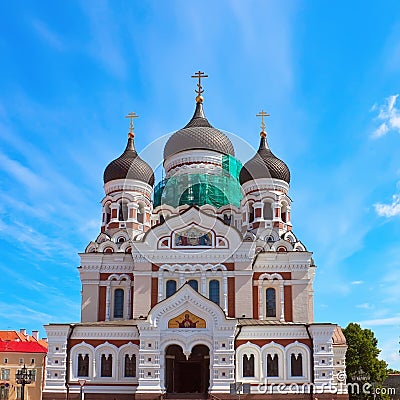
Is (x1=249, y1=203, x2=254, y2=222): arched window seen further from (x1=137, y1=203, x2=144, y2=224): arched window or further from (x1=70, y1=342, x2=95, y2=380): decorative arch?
(x1=70, y1=342, x2=95, y2=380): decorative arch

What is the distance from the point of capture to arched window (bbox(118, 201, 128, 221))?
122ft

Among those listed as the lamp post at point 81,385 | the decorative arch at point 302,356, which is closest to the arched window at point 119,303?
the lamp post at point 81,385

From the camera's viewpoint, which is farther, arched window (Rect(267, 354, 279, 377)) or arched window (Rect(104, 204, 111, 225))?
arched window (Rect(104, 204, 111, 225))

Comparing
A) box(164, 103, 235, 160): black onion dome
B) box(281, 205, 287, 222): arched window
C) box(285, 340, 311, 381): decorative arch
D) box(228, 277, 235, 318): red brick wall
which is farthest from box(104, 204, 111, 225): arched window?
box(285, 340, 311, 381): decorative arch

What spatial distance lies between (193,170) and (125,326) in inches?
477

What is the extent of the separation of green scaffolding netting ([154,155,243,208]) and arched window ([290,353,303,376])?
11.9 metres

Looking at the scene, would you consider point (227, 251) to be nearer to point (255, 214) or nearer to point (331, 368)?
point (255, 214)

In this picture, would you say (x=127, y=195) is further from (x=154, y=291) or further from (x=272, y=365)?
(x=272, y=365)

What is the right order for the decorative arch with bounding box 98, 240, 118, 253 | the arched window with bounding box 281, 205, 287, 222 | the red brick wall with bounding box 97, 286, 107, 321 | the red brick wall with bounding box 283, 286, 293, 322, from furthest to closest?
the arched window with bounding box 281, 205, 287, 222 < the decorative arch with bounding box 98, 240, 118, 253 < the red brick wall with bounding box 97, 286, 107, 321 < the red brick wall with bounding box 283, 286, 293, 322

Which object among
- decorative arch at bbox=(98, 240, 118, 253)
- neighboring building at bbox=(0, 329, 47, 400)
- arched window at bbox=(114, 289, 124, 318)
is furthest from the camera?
neighboring building at bbox=(0, 329, 47, 400)

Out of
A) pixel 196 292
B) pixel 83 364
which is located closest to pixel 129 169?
pixel 196 292

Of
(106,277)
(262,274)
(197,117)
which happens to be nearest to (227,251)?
(262,274)

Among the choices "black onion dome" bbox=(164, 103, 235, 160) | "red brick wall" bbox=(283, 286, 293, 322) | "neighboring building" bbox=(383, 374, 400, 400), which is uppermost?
"black onion dome" bbox=(164, 103, 235, 160)

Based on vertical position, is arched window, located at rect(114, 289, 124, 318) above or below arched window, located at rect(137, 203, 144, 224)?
below
